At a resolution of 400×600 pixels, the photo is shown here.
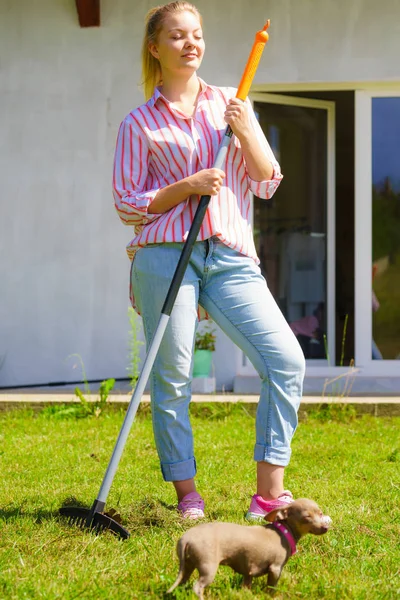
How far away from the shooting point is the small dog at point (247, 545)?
2.06 meters

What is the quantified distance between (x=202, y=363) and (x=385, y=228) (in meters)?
1.64

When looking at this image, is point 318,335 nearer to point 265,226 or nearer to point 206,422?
point 265,226

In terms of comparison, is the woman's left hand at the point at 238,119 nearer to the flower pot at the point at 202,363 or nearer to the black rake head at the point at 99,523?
the black rake head at the point at 99,523

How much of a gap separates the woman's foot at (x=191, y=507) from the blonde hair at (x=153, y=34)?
Answer: 4.52 feet

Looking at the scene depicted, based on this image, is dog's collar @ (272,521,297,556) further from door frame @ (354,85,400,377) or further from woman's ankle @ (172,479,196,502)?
door frame @ (354,85,400,377)

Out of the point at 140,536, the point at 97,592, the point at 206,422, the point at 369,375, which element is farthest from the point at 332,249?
the point at 97,592

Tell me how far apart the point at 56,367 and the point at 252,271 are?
11.1 feet

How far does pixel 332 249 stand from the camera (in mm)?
6641

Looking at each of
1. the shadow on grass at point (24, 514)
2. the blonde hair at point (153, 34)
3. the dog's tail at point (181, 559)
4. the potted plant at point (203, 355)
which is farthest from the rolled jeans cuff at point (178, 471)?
the potted plant at point (203, 355)

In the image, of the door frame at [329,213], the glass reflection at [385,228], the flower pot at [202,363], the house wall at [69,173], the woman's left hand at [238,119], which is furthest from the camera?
the door frame at [329,213]

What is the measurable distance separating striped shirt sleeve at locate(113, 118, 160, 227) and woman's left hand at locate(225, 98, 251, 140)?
30cm

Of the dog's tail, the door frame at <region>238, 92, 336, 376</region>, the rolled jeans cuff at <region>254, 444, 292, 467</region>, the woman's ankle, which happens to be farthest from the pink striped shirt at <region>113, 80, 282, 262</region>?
the door frame at <region>238, 92, 336, 376</region>

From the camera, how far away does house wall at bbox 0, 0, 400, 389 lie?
6.07 metres

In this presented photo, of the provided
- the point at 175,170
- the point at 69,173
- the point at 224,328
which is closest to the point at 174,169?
the point at 175,170
